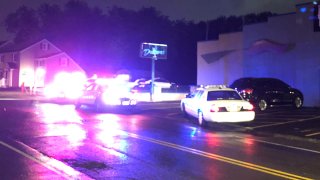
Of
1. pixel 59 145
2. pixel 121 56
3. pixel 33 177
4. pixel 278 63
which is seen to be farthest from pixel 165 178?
pixel 121 56

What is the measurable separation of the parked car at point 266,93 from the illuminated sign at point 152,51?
12329mm

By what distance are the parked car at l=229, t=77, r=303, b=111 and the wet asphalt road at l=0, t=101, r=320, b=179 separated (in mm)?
4534

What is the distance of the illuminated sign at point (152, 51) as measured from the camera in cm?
3544

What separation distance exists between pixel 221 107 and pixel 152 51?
62.6 ft

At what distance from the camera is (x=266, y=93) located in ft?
77.2

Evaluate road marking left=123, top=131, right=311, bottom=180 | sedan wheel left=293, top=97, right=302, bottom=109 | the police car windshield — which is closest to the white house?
sedan wheel left=293, top=97, right=302, bottom=109

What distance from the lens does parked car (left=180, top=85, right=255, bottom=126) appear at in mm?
17250

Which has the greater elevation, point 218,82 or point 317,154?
point 218,82

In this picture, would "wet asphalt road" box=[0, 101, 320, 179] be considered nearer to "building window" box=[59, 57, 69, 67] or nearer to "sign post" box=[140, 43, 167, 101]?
"sign post" box=[140, 43, 167, 101]

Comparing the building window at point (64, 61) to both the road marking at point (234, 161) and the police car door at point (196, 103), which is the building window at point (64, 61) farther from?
the road marking at point (234, 161)

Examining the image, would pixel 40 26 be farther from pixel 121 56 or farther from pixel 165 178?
pixel 165 178

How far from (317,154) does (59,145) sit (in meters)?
6.46

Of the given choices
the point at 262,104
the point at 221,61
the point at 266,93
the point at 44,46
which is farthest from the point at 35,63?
the point at 266,93

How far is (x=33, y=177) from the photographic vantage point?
27.5ft
